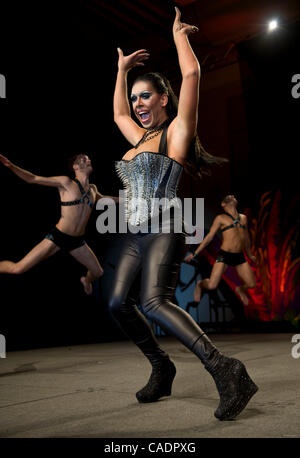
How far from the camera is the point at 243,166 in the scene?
9.86 m

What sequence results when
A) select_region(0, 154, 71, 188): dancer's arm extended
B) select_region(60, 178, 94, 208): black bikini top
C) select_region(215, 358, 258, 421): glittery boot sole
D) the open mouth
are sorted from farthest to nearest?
select_region(60, 178, 94, 208): black bikini top
select_region(0, 154, 71, 188): dancer's arm extended
the open mouth
select_region(215, 358, 258, 421): glittery boot sole

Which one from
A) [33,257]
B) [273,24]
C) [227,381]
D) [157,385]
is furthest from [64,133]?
[227,381]

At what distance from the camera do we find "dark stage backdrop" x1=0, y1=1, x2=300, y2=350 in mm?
6586

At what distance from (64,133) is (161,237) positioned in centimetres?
541

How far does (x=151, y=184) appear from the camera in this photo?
2.28 meters

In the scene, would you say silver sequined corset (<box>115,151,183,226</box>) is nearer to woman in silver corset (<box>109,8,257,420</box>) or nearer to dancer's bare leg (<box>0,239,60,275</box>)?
woman in silver corset (<box>109,8,257,420</box>)

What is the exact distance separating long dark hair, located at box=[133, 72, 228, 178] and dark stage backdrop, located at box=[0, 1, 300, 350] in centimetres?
441

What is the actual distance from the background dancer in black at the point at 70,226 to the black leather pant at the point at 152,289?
3.10 m

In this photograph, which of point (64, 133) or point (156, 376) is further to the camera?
point (64, 133)

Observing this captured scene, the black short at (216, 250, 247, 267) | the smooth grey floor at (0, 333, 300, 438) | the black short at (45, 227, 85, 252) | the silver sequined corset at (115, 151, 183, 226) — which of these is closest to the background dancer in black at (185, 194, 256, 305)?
the black short at (216, 250, 247, 267)

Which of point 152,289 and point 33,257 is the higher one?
point 33,257

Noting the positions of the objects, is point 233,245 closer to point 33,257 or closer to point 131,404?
point 33,257

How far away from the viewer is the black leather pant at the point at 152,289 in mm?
2066
